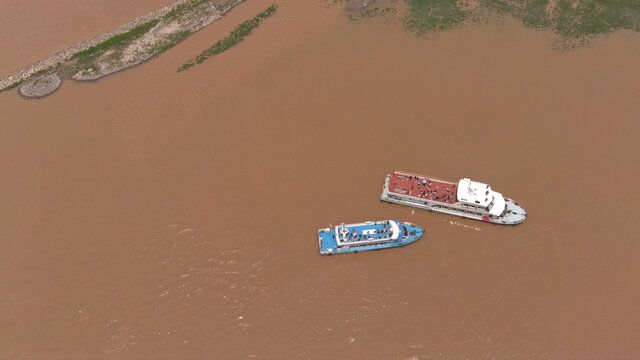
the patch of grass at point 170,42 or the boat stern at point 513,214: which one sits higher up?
the patch of grass at point 170,42

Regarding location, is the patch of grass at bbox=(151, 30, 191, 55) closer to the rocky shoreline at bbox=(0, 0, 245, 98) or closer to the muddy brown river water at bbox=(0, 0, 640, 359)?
the rocky shoreline at bbox=(0, 0, 245, 98)

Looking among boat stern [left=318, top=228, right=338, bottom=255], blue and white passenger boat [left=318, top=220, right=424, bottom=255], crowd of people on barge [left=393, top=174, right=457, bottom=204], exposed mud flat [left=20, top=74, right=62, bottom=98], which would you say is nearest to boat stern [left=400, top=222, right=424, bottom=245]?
blue and white passenger boat [left=318, top=220, right=424, bottom=255]

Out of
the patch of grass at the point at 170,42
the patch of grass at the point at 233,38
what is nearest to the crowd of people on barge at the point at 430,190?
the patch of grass at the point at 233,38

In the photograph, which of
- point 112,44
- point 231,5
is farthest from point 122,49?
point 231,5

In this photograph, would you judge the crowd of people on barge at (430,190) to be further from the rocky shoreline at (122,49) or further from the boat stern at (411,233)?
the rocky shoreline at (122,49)

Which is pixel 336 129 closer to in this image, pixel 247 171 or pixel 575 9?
pixel 247 171

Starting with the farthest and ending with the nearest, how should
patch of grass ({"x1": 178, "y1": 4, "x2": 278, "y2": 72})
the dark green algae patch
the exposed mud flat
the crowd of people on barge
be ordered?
patch of grass ({"x1": 178, "y1": 4, "x2": 278, "y2": 72})
the dark green algae patch
the exposed mud flat
the crowd of people on barge
